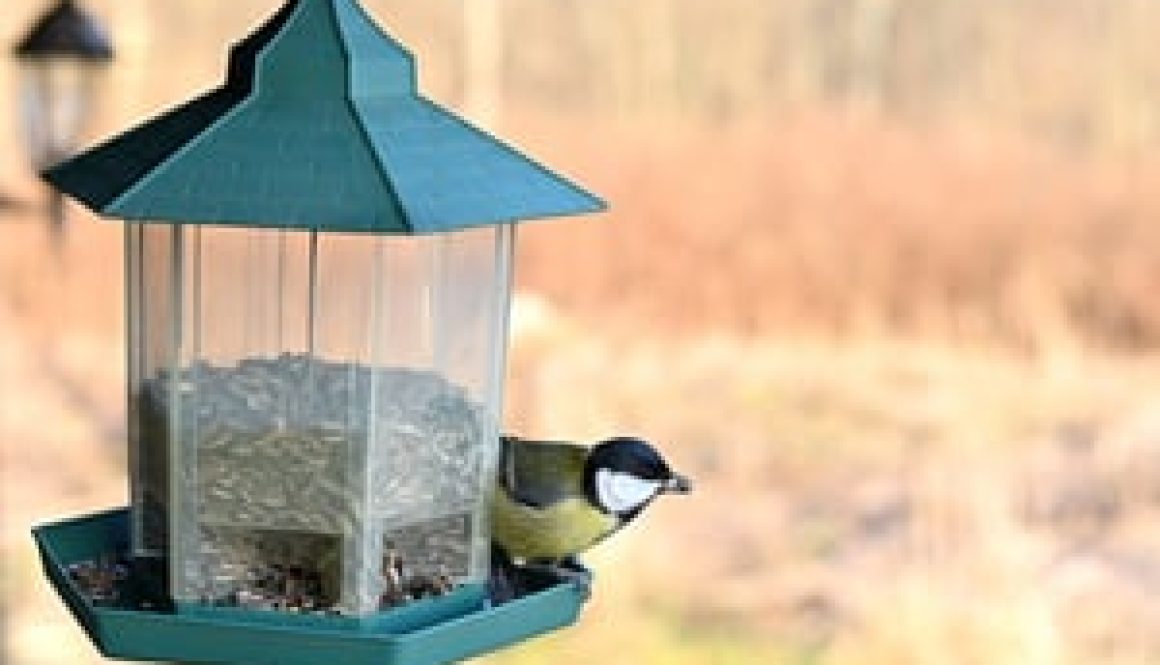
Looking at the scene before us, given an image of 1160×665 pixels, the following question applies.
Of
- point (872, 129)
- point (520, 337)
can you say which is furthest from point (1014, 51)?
point (520, 337)

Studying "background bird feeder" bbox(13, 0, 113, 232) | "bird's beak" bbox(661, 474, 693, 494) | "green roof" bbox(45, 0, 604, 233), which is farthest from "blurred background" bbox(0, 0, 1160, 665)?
"green roof" bbox(45, 0, 604, 233)

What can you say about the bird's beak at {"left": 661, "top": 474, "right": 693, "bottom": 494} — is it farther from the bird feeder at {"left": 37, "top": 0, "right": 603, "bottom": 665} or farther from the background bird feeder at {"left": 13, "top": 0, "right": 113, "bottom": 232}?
the background bird feeder at {"left": 13, "top": 0, "right": 113, "bottom": 232}

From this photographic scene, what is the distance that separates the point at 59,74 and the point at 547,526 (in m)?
1.69

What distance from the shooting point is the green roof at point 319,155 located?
93 centimetres

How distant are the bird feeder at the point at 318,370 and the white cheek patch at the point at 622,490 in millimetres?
58

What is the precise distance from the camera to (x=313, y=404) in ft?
3.41

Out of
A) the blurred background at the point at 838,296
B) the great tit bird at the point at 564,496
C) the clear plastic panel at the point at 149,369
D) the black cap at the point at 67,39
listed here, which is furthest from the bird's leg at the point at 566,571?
the blurred background at the point at 838,296

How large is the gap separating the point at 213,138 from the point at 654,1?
2.36m

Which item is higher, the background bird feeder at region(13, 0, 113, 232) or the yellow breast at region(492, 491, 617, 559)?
the background bird feeder at region(13, 0, 113, 232)

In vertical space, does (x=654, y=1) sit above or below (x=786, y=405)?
above

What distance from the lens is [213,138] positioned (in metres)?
0.97

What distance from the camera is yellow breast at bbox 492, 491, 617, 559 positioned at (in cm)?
112

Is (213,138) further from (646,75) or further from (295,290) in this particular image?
(646,75)

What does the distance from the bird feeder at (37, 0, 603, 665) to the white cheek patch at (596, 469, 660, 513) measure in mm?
58
